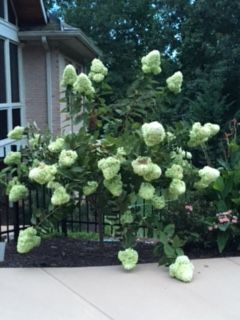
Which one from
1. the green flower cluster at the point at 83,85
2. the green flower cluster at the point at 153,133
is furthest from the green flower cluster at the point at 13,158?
the green flower cluster at the point at 153,133

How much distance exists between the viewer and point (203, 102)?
19062mm

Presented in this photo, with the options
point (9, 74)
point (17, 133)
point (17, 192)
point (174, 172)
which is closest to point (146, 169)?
point (174, 172)

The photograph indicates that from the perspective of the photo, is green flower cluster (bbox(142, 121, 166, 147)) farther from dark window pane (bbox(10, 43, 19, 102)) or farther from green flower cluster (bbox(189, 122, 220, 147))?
dark window pane (bbox(10, 43, 19, 102))

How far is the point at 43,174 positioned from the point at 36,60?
34.4 feet

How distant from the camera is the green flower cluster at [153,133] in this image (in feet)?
15.2

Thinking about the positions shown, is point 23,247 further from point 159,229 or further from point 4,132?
point 4,132

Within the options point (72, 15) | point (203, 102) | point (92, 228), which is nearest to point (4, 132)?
point (92, 228)

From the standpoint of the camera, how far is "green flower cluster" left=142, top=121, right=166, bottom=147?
4633 millimetres

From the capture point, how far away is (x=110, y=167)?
4742 mm

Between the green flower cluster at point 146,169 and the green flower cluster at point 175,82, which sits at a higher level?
the green flower cluster at point 175,82

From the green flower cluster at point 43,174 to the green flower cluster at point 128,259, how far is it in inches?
35.7

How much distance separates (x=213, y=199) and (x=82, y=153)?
164 cm

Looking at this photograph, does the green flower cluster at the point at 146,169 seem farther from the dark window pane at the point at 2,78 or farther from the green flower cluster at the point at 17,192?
the dark window pane at the point at 2,78

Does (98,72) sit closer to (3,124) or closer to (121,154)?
(121,154)
